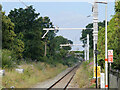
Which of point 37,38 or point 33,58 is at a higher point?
point 37,38

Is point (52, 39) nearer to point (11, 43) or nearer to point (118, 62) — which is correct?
point (11, 43)

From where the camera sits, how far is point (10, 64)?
26.8 meters

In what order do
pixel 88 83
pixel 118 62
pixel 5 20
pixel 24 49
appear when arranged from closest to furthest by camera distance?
pixel 118 62, pixel 88 83, pixel 5 20, pixel 24 49

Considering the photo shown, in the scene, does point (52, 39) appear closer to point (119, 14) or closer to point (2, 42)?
point (2, 42)

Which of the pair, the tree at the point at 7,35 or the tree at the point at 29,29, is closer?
the tree at the point at 7,35

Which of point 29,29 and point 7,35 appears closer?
point 7,35

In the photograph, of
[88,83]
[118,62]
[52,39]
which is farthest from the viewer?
[52,39]

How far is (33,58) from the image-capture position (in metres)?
42.3

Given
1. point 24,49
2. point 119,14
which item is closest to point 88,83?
point 119,14

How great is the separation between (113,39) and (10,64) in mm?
10341

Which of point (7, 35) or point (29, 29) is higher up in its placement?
point (29, 29)

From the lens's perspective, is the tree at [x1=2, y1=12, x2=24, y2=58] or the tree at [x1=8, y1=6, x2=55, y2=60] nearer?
the tree at [x1=2, y1=12, x2=24, y2=58]

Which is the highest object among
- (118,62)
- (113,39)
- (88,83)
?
(113,39)

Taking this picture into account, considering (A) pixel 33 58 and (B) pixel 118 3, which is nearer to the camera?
(B) pixel 118 3
